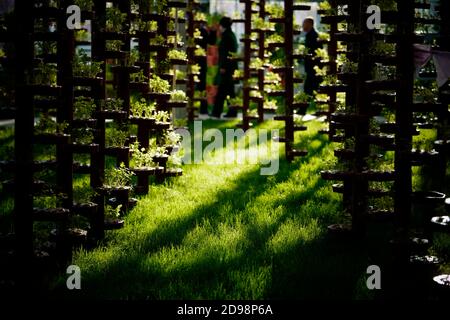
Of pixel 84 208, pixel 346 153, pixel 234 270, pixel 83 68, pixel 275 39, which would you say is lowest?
pixel 234 270

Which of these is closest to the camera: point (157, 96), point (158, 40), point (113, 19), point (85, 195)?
point (85, 195)

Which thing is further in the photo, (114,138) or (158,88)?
(158,88)

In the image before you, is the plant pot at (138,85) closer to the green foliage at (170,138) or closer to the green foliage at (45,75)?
the green foliage at (170,138)

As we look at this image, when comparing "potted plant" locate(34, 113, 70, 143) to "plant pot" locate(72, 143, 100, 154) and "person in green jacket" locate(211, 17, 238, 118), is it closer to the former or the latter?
"plant pot" locate(72, 143, 100, 154)

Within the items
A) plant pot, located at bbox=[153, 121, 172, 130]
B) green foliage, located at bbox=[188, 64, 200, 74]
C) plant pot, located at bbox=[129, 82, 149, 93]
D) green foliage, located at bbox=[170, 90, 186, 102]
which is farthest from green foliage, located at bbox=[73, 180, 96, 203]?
green foliage, located at bbox=[188, 64, 200, 74]

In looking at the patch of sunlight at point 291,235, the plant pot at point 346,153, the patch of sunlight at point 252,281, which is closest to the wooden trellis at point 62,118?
the patch of sunlight at point 252,281

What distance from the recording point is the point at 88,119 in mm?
5578

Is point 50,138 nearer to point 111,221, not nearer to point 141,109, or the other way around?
point 111,221

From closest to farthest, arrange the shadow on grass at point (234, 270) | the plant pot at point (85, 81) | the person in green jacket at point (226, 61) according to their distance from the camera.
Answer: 1. the shadow on grass at point (234, 270)
2. the plant pot at point (85, 81)
3. the person in green jacket at point (226, 61)

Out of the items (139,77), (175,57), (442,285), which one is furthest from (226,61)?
(442,285)

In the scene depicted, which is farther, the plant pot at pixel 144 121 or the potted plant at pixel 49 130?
the plant pot at pixel 144 121

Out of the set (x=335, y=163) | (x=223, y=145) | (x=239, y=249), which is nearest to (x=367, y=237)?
(x=335, y=163)

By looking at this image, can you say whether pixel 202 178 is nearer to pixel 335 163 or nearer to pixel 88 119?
pixel 335 163

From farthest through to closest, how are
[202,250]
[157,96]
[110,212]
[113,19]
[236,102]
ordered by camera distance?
[236,102], [157,96], [110,212], [113,19], [202,250]
